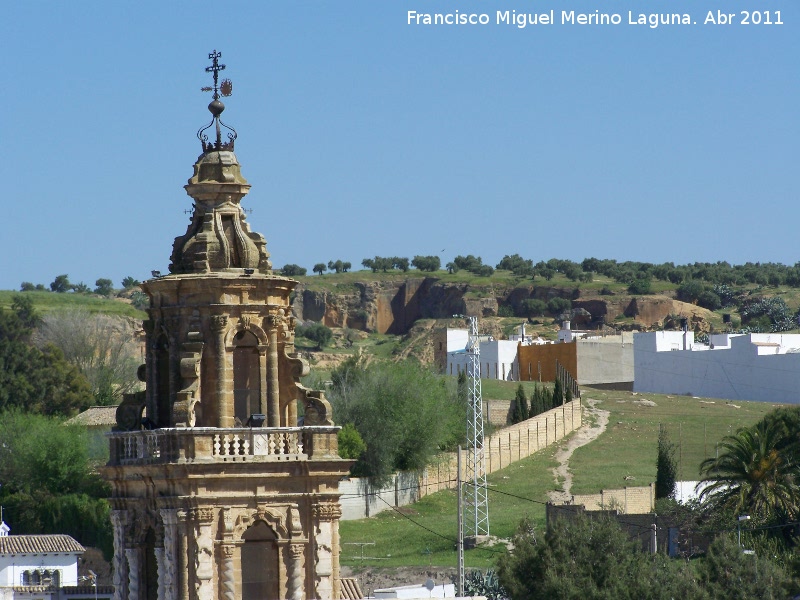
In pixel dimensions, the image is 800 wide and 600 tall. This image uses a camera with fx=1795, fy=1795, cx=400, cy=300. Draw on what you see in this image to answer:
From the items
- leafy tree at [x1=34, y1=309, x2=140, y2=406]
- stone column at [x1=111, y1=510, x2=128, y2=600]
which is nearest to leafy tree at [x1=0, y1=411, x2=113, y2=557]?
leafy tree at [x1=34, y1=309, x2=140, y2=406]

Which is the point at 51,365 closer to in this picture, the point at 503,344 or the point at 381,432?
the point at 381,432

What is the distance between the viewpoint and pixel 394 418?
81.8 meters

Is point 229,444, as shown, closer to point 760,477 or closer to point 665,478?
point 760,477

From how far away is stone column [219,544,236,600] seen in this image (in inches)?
925

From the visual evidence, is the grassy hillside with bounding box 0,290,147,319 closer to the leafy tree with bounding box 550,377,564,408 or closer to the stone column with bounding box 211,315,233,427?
the leafy tree with bounding box 550,377,564,408

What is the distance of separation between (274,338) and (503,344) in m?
114

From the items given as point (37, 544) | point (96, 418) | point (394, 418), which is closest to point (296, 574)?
point (37, 544)

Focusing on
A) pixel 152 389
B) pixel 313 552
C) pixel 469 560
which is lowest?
pixel 469 560

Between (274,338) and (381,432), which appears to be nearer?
(274,338)

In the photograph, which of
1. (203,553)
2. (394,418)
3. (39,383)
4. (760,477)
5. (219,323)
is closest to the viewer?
(203,553)

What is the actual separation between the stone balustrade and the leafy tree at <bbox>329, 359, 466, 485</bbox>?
53562 millimetres

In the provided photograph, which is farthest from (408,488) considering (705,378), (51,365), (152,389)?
(152,389)

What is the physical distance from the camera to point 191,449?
76.8ft

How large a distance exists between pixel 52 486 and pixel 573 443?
94.8 feet
